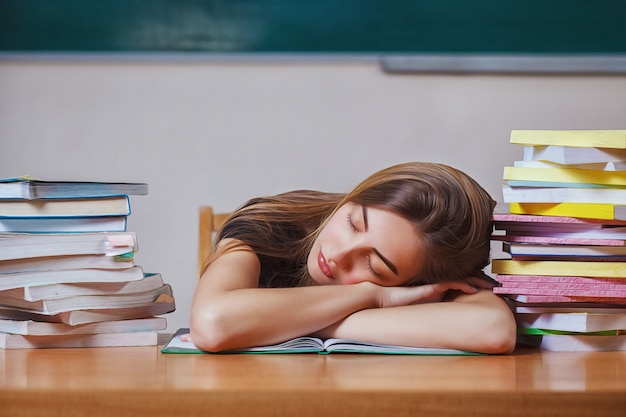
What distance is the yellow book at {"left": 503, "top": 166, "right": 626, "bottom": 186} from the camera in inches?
40.5

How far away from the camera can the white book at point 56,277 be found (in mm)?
1028

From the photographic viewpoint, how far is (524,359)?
96 centimetres

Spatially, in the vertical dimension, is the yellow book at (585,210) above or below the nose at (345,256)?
above

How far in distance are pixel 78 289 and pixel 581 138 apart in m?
0.71

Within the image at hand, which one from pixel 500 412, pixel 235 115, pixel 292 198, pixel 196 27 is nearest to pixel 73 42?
pixel 196 27

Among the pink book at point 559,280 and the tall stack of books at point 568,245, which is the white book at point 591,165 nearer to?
the tall stack of books at point 568,245

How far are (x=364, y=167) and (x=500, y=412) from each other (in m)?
2.17

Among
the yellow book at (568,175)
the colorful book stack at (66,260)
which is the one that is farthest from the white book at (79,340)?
the yellow book at (568,175)

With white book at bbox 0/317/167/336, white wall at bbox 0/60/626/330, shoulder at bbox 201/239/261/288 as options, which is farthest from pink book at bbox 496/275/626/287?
white wall at bbox 0/60/626/330

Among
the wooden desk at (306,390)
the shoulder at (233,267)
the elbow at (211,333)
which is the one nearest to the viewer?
the wooden desk at (306,390)

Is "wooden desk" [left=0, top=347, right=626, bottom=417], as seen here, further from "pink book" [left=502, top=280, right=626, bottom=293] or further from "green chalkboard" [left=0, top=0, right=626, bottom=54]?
"green chalkboard" [left=0, top=0, right=626, bottom=54]

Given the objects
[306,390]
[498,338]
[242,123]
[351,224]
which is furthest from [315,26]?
[306,390]

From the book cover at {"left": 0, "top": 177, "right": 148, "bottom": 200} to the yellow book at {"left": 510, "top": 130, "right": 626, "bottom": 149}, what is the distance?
0.56 m

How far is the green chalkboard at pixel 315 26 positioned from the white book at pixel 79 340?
1.89 meters
